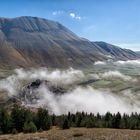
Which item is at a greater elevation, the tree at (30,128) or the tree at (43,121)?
the tree at (43,121)

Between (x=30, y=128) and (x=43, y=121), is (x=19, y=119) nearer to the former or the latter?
(x=43, y=121)

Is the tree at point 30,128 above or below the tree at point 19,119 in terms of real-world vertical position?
below

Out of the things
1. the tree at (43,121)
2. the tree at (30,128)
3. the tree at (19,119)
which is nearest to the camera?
the tree at (30,128)

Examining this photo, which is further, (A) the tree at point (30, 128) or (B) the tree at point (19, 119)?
(B) the tree at point (19, 119)

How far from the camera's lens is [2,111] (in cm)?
12450

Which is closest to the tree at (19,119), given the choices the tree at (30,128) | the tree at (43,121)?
the tree at (43,121)

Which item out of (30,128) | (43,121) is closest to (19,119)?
(43,121)

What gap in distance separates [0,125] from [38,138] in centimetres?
4397

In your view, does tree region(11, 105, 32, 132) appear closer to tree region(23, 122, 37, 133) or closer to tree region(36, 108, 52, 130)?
tree region(36, 108, 52, 130)

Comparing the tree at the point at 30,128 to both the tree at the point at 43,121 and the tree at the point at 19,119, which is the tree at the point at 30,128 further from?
the tree at the point at 19,119

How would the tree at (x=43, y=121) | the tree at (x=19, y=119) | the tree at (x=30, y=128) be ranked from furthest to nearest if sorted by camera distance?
the tree at (x=19, y=119), the tree at (x=43, y=121), the tree at (x=30, y=128)

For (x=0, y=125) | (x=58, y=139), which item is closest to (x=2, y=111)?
(x=0, y=125)

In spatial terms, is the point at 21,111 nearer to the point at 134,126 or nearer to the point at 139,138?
the point at 134,126

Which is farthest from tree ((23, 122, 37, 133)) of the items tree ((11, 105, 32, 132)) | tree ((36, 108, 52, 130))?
tree ((11, 105, 32, 132))
